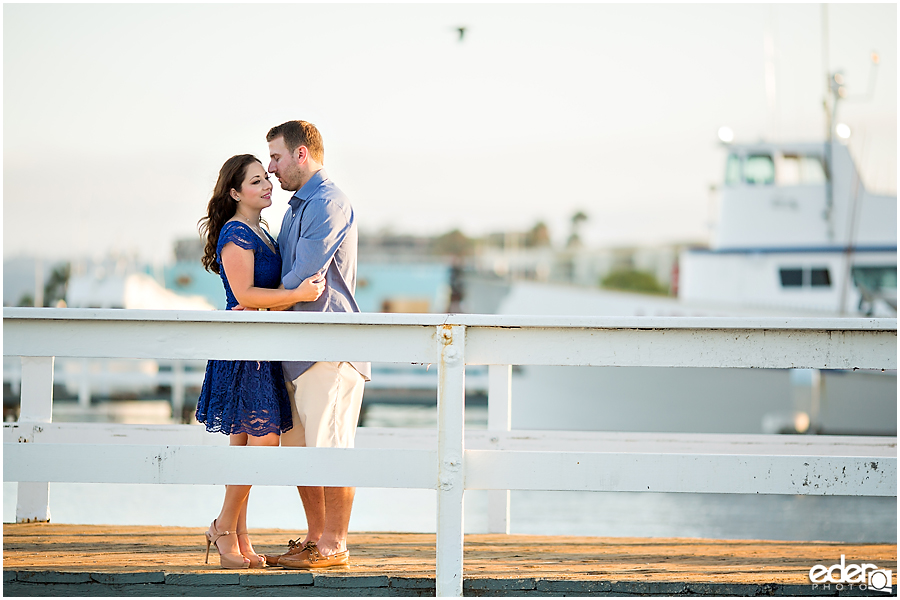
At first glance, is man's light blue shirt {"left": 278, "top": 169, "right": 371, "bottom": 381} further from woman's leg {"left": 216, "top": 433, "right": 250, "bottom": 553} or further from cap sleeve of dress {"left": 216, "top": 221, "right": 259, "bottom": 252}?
woman's leg {"left": 216, "top": 433, "right": 250, "bottom": 553}

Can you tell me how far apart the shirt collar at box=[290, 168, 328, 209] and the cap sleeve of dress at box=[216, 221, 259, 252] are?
0.20 m

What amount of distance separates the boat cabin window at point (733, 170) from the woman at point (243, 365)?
1639cm

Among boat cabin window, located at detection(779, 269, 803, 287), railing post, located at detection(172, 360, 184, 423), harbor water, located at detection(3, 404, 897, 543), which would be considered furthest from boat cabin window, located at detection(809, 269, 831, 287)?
railing post, located at detection(172, 360, 184, 423)

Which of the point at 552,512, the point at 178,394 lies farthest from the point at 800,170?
the point at 178,394

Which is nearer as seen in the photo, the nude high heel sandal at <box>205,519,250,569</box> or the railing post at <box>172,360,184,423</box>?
the nude high heel sandal at <box>205,519,250,569</box>

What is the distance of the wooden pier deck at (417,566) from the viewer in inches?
117

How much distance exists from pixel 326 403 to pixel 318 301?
0.37m

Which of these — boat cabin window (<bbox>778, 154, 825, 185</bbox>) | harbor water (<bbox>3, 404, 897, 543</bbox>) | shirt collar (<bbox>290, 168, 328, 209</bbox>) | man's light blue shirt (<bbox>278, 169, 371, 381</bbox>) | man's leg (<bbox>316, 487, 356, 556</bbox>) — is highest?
boat cabin window (<bbox>778, 154, 825, 185</bbox>)

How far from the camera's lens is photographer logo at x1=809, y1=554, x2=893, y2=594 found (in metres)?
3.07

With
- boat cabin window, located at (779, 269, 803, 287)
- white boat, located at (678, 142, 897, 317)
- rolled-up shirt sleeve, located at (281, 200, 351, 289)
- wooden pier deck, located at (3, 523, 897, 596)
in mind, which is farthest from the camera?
boat cabin window, located at (779, 269, 803, 287)

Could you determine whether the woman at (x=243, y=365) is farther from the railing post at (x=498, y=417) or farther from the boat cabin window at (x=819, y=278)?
the boat cabin window at (x=819, y=278)

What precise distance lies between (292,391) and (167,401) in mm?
20846

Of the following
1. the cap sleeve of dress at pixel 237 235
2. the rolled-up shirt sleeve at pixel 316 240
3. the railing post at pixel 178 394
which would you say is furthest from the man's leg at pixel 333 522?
the railing post at pixel 178 394

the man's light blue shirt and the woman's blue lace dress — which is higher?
the man's light blue shirt
